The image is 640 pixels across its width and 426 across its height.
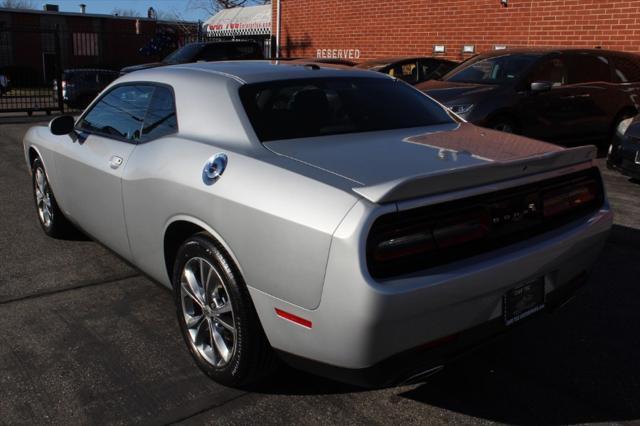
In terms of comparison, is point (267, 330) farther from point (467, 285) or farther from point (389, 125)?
point (389, 125)

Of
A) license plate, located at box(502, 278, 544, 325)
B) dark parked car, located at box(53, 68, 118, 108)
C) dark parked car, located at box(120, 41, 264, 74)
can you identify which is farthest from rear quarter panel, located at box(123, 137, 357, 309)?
dark parked car, located at box(53, 68, 118, 108)

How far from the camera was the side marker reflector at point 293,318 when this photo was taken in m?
2.48

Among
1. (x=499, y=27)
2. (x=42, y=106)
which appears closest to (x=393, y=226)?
(x=499, y=27)

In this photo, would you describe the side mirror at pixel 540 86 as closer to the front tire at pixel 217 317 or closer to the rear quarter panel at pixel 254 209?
the rear quarter panel at pixel 254 209

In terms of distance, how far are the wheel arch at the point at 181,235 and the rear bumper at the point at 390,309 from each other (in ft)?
0.98

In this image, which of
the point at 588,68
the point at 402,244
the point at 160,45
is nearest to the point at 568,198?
the point at 402,244

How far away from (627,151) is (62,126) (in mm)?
6113

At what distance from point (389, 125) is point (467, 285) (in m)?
1.36

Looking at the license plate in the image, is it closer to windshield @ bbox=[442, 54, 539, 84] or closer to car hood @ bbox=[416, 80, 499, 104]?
car hood @ bbox=[416, 80, 499, 104]

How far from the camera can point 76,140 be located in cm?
445

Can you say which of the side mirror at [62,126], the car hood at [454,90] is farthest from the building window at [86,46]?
the side mirror at [62,126]

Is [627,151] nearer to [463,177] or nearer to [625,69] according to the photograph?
[625,69]

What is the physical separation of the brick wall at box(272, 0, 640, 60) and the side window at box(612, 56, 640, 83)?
1.22m

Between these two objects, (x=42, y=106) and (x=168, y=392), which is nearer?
(x=168, y=392)
